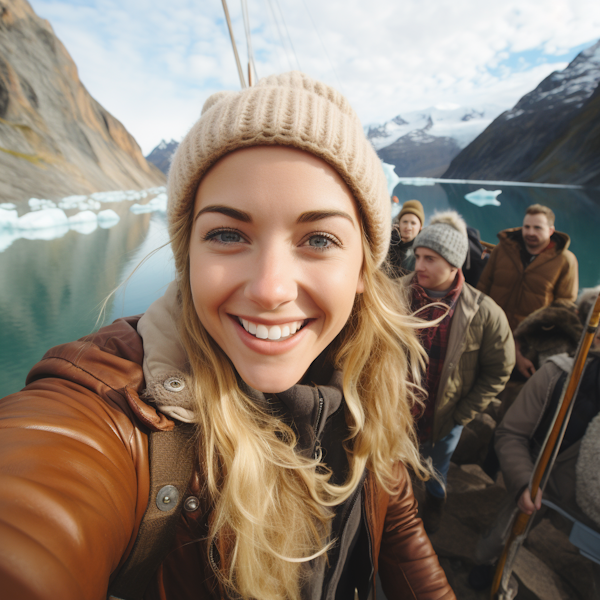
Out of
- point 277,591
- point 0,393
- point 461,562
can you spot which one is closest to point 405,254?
point 461,562

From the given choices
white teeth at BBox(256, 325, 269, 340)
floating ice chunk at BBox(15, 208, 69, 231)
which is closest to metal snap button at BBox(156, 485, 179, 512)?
white teeth at BBox(256, 325, 269, 340)

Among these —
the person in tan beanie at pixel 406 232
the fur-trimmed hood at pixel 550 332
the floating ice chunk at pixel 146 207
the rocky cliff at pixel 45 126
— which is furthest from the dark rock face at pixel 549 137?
the rocky cliff at pixel 45 126

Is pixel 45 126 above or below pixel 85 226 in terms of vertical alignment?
above

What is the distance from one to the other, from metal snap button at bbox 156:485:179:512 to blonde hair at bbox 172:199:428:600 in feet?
0.29

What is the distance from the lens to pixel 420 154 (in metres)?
84.7

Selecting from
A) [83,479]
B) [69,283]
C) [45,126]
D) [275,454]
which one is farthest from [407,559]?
[45,126]

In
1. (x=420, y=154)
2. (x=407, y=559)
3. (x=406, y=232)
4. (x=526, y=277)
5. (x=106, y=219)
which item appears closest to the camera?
(x=407, y=559)

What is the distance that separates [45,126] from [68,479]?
3103 centimetres

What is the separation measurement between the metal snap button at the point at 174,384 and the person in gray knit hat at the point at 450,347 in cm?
167

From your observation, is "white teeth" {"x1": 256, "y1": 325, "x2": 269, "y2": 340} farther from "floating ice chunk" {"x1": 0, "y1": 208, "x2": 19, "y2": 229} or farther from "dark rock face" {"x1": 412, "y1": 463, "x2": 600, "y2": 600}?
"floating ice chunk" {"x1": 0, "y1": 208, "x2": 19, "y2": 229}

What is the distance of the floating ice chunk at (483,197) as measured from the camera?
23.1 m

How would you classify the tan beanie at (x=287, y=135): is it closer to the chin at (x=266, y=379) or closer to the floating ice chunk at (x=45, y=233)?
the chin at (x=266, y=379)

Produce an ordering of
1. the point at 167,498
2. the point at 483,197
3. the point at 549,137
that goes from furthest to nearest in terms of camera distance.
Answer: the point at 549,137 < the point at 483,197 < the point at 167,498

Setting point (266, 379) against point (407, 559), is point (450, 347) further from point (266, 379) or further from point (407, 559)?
point (266, 379)
